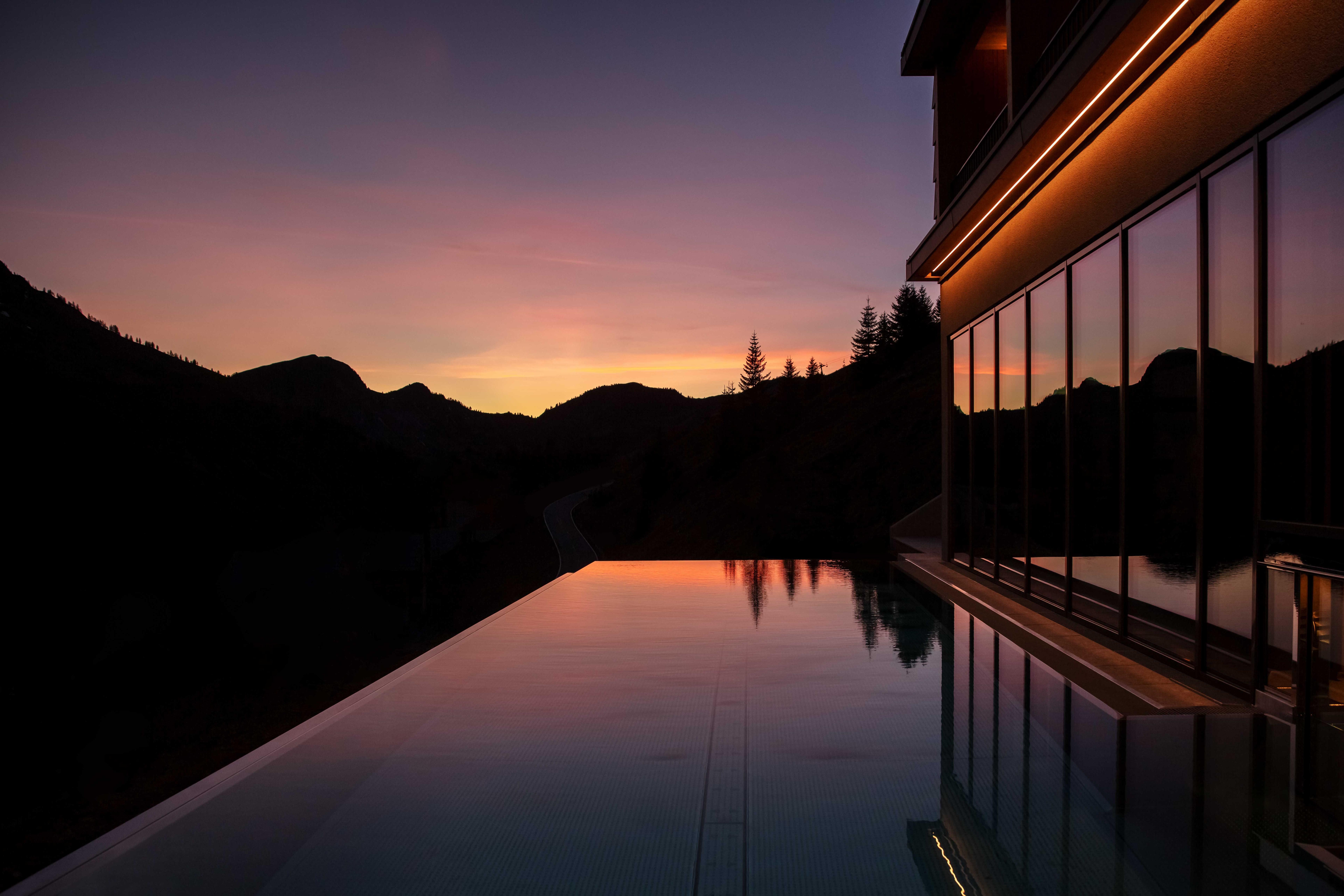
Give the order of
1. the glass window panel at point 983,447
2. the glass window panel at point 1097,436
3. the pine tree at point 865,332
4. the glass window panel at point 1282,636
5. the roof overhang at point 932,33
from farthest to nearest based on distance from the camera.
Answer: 1. the pine tree at point 865,332
2. the roof overhang at point 932,33
3. the glass window panel at point 983,447
4. the glass window panel at point 1097,436
5. the glass window panel at point 1282,636

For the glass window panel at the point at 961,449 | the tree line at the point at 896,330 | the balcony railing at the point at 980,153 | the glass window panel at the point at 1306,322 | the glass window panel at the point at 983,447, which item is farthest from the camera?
the tree line at the point at 896,330

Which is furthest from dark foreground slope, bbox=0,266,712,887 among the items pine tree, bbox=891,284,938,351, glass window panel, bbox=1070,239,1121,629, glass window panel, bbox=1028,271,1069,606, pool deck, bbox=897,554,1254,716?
pine tree, bbox=891,284,938,351

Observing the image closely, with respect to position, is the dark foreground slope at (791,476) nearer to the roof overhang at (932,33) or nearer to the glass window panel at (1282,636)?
the roof overhang at (932,33)

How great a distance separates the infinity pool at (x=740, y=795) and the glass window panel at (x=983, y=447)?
3.70 meters

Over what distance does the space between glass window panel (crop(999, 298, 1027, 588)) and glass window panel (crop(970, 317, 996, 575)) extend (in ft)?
0.88

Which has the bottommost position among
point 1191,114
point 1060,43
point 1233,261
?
point 1233,261

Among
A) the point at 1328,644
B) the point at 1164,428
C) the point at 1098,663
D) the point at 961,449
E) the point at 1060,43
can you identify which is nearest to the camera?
the point at 1328,644

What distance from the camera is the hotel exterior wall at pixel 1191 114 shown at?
342 cm

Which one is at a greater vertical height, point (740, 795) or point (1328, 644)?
point (1328, 644)

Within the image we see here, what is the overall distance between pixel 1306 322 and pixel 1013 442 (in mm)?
4613

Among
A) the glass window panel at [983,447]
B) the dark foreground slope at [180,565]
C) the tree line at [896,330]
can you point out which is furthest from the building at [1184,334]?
the tree line at [896,330]

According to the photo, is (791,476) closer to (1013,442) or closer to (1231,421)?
(1013,442)

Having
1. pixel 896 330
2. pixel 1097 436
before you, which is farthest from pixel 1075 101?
pixel 896 330

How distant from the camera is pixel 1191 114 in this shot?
14.4ft
